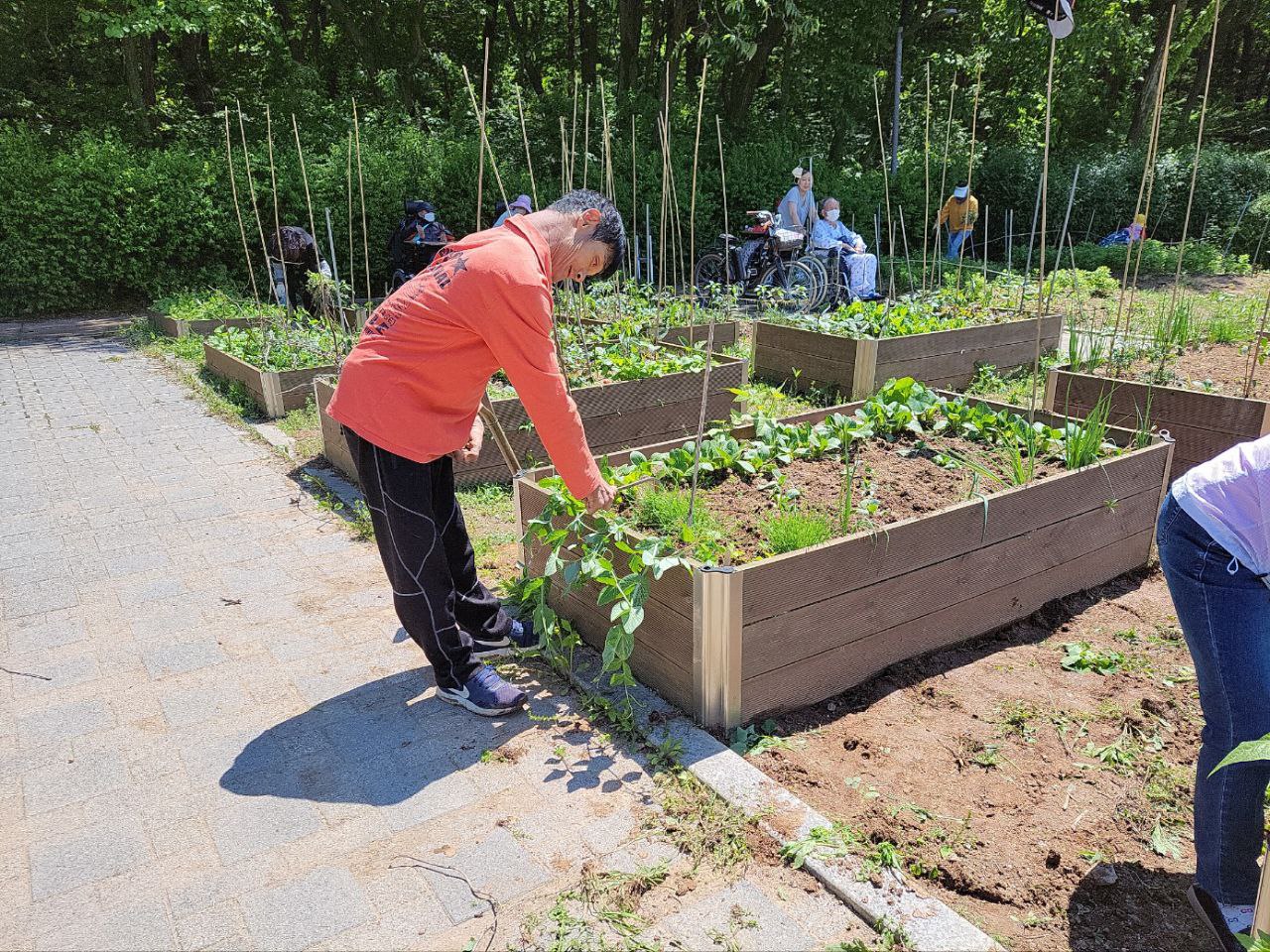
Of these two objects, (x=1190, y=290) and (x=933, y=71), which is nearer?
(x=1190, y=290)

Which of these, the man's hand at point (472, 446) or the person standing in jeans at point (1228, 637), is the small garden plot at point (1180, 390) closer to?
the person standing in jeans at point (1228, 637)

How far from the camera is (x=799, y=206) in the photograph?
10625 mm

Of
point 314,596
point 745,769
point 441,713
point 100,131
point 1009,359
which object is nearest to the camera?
point 745,769

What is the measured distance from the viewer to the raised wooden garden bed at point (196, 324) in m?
8.66

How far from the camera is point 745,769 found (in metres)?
2.48

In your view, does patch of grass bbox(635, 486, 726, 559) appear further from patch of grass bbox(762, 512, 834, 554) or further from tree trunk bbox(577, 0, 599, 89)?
tree trunk bbox(577, 0, 599, 89)

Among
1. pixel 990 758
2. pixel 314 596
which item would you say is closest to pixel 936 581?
pixel 990 758

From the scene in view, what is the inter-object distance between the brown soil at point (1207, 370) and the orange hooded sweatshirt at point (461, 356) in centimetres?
396

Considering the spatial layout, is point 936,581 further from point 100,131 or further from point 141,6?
point 100,131

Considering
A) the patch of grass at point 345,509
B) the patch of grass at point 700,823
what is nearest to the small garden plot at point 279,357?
the patch of grass at point 345,509

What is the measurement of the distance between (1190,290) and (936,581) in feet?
37.5

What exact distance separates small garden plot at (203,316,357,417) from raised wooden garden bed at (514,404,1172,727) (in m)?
3.76

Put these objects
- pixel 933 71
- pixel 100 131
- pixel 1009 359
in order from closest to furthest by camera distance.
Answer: pixel 1009 359, pixel 100 131, pixel 933 71

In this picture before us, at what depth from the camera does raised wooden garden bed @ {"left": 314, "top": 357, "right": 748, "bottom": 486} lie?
15.9 feet
